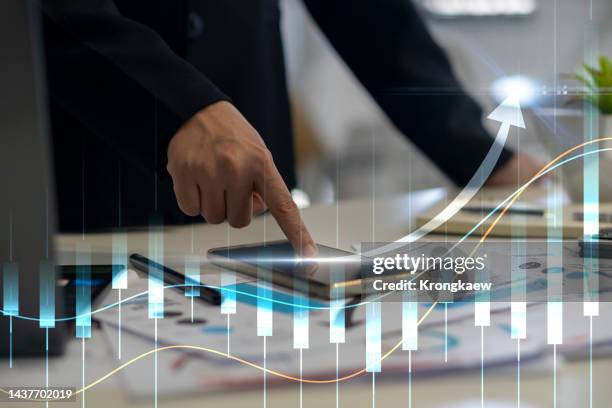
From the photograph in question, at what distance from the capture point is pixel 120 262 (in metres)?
0.40

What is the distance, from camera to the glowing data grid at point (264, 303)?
357 mm

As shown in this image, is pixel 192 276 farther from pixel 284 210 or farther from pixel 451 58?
pixel 451 58

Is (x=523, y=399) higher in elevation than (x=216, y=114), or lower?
lower

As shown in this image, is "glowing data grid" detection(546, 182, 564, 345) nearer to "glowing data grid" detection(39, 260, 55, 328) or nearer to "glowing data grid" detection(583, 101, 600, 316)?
"glowing data grid" detection(583, 101, 600, 316)

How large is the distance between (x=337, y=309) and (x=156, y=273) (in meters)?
0.12

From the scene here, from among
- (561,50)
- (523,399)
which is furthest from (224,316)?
(561,50)

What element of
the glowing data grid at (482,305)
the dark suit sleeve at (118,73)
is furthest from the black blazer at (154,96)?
the glowing data grid at (482,305)

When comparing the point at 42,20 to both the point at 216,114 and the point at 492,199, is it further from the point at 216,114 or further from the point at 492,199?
the point at 492,199

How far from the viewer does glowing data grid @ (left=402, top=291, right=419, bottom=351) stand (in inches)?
14.0

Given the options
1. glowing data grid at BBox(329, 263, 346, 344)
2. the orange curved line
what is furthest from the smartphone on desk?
the orange curved line

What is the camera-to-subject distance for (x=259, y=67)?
596 mm

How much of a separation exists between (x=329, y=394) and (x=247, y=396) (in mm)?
45

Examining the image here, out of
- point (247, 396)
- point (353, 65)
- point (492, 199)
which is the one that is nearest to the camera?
point (247, 396)

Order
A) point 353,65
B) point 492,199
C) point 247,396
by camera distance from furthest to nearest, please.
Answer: point 353,65, point 492,199, point 247,396
